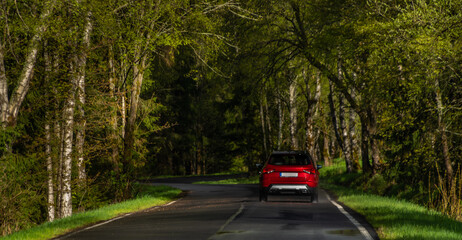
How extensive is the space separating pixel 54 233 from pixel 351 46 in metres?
13.4

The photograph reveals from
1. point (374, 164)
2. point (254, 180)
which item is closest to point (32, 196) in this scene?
point (374, 164)

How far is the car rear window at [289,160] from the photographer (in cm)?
2159

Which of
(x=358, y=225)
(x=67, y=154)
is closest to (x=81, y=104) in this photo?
(x=67, y=154)

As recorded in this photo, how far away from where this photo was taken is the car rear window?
2159 cm

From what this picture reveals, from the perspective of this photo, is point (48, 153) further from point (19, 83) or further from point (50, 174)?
point (19, 83)

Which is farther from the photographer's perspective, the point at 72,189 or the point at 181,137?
the point at 181,137

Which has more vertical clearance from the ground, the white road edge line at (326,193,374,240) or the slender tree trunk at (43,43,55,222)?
the slender tree trunk at (43,43,55,222)

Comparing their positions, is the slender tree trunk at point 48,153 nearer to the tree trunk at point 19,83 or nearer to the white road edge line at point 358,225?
the tree trunk at point 19,83

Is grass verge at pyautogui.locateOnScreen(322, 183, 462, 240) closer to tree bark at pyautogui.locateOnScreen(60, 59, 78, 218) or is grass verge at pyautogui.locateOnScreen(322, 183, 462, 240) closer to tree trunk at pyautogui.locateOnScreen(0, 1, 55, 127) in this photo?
tree bark at pyautogui.locateOnScreen(60, 59, 78, 218)

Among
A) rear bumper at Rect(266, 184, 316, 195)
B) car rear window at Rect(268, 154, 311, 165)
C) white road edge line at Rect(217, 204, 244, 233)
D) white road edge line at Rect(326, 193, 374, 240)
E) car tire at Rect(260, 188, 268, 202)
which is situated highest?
car rear window at Rect(268, 154, 311, 165)

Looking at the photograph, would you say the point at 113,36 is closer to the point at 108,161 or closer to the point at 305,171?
the point at 305,171

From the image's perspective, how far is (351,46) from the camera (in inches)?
909

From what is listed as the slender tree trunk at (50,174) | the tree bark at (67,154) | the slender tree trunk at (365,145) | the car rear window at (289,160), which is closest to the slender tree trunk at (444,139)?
the car rear window at (289,160)

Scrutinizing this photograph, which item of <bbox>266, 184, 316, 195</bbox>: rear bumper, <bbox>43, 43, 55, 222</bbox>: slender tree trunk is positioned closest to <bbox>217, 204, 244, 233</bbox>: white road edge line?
<bbox>266, 184, 316, 195</bbox>: rear bumper
